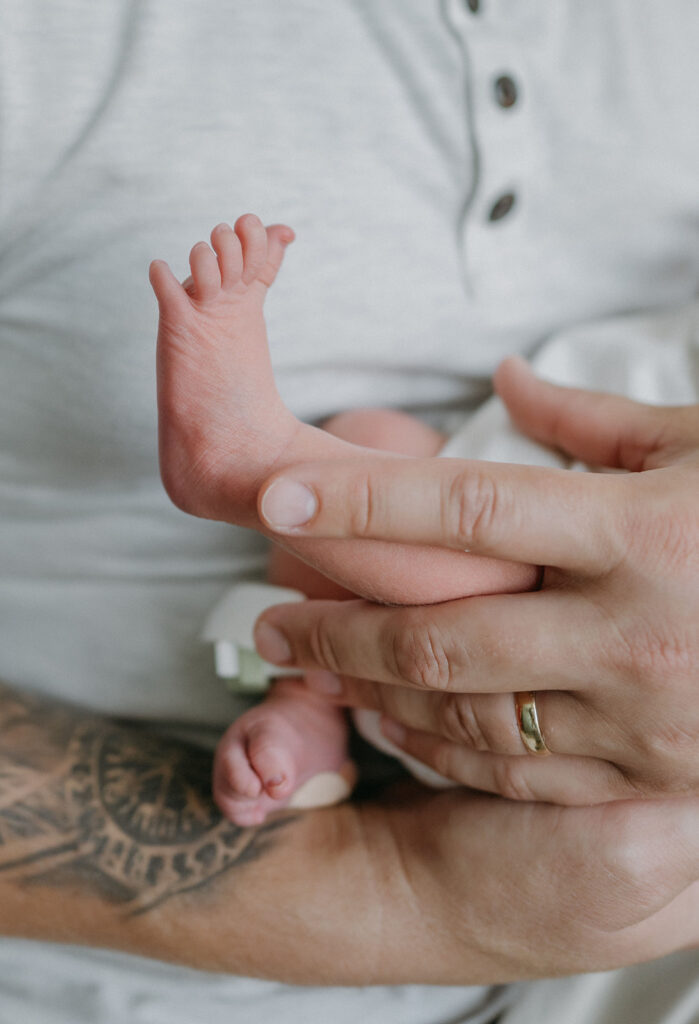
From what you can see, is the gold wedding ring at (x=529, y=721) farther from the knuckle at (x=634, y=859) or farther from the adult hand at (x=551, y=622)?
the knuckle at (x=634, y=859)

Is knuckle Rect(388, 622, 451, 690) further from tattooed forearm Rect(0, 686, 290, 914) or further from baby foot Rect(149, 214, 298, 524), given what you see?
tattooed forearm Rect(0, 686, 290, 914)

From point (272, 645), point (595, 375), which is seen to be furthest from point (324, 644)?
point (595, 375)

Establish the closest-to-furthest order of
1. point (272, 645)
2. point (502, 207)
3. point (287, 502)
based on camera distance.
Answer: point (287, 502) → point (272, 645) → point (502, 207)


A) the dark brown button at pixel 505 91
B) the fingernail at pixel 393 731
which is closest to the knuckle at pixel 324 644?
the fingernail at pixel 393 731

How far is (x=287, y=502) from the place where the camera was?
0.56 meters

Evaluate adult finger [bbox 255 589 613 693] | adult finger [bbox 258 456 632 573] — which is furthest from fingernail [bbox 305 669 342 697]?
adult finger [bbox 258 456 632 573]

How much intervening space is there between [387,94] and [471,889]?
0.77m

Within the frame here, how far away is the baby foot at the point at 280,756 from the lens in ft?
2.46

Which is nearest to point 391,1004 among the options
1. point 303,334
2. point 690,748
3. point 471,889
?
point 471,889

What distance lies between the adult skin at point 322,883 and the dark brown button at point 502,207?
0.60 meters

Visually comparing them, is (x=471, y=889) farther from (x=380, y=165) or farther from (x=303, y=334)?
(x=380, y=165)

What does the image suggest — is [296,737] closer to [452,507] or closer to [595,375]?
[452,507]

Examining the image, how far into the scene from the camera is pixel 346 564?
632mm

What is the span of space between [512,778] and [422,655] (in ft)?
0.55
